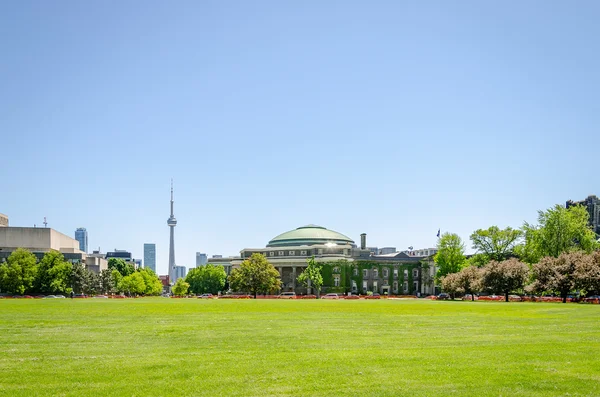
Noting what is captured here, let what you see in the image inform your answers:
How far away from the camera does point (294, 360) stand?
20500mm

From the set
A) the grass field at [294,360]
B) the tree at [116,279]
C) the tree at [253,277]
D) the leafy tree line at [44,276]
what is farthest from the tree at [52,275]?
the grass field at [294,360]

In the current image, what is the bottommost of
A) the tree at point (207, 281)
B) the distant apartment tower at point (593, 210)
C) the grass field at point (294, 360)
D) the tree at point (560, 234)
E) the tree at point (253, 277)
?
the tree at point (207, 281)

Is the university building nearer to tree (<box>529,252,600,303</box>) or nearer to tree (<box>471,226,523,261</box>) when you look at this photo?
tree (<box>471,226,523,261</box>)

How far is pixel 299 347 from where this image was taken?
23.4 meters

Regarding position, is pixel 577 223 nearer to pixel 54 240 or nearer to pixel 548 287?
pixel 548 287

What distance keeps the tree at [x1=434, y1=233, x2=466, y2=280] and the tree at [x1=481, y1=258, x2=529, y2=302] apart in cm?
3717

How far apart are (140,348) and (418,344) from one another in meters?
11.3

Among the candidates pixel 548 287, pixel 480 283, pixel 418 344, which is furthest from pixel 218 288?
pixel 418 344

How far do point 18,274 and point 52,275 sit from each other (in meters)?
6.34

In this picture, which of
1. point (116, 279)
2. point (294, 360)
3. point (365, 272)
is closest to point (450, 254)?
point (365, 272)

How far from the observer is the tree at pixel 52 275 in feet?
383

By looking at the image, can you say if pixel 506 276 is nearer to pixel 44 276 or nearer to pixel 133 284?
pixel 44 276

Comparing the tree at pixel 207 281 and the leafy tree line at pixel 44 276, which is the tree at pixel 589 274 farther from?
the tree at pixel 207 281

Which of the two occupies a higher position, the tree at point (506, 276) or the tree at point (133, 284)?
the tree at point (506, 276)
